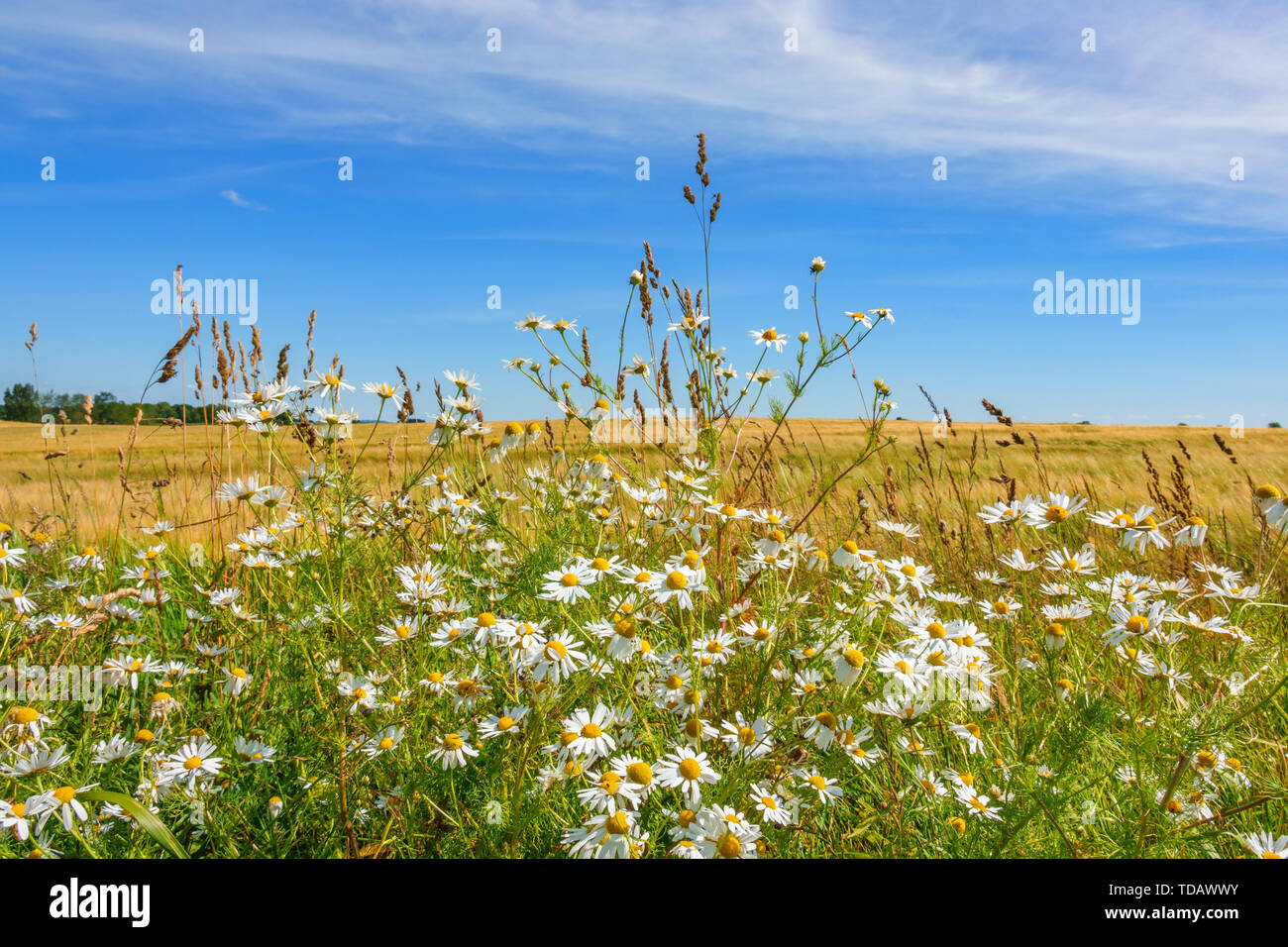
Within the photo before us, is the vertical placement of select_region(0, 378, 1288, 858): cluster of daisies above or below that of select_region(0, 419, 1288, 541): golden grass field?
below

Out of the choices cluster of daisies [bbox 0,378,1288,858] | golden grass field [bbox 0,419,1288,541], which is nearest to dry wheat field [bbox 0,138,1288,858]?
cluster of daisies [bbox 0,378,1288,858]

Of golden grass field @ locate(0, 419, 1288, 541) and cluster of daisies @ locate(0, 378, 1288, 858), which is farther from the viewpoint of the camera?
golden grass field @ locate(0, 419, 1288, 541)

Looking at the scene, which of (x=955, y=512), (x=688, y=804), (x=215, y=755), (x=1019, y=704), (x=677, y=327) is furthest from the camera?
(x=955, y=512)

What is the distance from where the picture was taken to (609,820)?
158 cm

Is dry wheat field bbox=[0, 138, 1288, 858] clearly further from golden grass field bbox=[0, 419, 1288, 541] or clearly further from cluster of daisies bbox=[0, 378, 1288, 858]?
golden grass field bbox=[0, 419, 1288, 541]

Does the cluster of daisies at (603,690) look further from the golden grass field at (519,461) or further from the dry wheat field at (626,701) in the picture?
the golden grass field at (519,461)

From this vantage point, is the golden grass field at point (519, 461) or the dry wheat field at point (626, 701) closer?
the dry wheat field at point (626, 701)

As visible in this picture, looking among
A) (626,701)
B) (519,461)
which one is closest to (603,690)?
(626,701)

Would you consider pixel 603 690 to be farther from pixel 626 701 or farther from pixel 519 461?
pixel 519 461

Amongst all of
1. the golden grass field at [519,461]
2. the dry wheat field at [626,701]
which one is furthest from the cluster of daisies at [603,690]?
the golden grass field at [519,461]

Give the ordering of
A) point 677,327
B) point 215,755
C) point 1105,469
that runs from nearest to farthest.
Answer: point 215,755, point 677,327, point 1105,469
